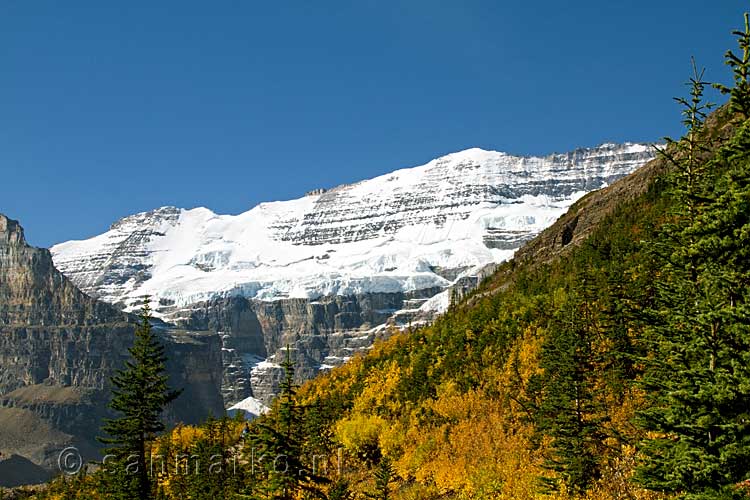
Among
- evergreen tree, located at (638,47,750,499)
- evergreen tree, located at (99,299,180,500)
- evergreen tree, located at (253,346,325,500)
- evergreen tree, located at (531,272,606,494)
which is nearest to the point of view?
evergreen tree, located at (638,47,750,499)

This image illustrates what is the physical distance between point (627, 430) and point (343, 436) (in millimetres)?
42064

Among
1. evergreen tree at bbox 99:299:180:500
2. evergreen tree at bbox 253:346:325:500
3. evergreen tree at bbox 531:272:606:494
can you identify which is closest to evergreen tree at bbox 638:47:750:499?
evergreen tree at bbox 253:346:325:500

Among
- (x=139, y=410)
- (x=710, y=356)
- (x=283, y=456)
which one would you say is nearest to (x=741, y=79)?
(x=710, y=356)

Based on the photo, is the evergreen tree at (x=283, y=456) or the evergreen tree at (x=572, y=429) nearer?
the evergreen tree at (x=283, y=456)

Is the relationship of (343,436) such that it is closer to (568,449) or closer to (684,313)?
(568,449)

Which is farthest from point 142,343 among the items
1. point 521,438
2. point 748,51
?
point 748,51

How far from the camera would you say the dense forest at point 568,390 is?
2270 centimetres

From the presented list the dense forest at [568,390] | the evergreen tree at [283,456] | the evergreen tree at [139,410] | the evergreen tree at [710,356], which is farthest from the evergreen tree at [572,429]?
the evergreen tree at [139,410]

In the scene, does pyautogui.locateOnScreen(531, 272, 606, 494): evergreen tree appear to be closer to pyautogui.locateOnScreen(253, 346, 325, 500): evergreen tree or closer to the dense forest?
the dense forest

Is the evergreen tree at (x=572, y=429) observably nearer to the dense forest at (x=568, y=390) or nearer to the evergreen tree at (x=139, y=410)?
the dense forest at (x=568, y=390)

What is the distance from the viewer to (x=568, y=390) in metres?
40.1

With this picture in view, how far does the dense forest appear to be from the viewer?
22703mm

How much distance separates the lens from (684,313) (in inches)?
944

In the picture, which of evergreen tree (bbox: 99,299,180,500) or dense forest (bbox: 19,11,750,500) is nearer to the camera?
dense forest (bbox: 19,11,750,500)
